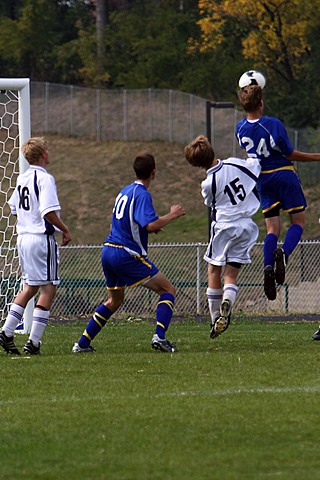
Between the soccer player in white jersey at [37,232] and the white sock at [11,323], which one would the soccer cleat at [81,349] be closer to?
the soccer player in white jersey at [37,232]

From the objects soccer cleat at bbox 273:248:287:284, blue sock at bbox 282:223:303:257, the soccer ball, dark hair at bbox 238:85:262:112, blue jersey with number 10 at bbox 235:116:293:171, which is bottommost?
soccer cleat at bbox 273:248:287:284

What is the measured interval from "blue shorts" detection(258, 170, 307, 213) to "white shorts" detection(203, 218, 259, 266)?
20.9 inches

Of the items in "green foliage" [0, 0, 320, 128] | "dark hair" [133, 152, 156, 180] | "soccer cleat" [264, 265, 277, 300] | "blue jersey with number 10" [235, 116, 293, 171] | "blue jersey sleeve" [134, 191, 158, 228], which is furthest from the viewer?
"green foliage" [0, 0, 320, 128]

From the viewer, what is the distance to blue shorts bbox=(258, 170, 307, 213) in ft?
38.7

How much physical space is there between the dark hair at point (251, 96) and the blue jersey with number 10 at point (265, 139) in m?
0.17

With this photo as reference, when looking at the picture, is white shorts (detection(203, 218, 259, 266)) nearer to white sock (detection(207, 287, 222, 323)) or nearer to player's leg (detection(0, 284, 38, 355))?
white sock (detection(207, 287, 222, 323))

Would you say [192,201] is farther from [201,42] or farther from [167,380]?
[167,380]

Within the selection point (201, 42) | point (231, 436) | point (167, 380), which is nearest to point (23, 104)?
point (167, 380)

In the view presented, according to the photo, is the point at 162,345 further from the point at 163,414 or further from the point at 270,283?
the point at 163,414

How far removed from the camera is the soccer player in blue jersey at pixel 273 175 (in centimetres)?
1152

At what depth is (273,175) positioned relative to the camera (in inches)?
465

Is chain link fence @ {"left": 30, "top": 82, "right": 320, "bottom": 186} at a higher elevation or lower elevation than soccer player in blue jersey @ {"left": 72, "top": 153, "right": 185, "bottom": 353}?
lower

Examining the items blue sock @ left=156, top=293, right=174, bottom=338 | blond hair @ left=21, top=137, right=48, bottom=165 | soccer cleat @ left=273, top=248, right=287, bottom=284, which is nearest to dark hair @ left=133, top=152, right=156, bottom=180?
blond hair @ left=21, top=137, right=48, bottom=165

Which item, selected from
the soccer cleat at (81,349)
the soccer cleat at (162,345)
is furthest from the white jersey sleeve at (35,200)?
the soccer cleat at (162,345)
